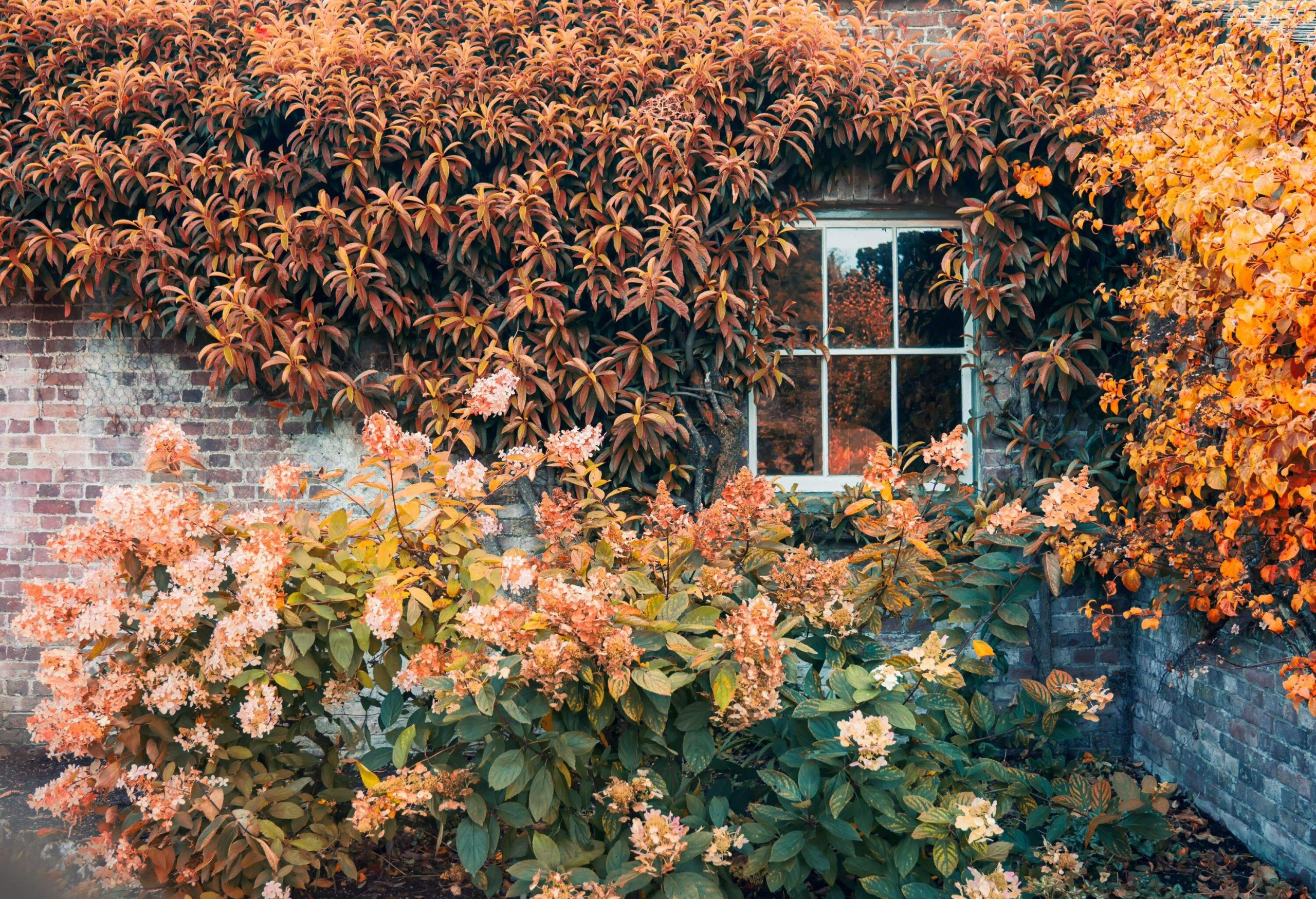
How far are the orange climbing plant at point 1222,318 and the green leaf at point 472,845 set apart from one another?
221cm

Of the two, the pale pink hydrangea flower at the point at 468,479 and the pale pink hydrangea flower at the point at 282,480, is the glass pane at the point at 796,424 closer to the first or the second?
the pale pink hydrangea flower at the point at 468,479

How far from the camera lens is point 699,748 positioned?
2338 millimetres

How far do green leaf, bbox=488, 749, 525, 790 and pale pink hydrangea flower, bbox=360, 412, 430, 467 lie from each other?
856mm

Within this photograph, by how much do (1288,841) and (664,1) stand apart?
4.21 m

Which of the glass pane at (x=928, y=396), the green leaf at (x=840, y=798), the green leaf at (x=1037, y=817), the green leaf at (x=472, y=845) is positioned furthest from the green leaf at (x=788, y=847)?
the glass pane at (x=928, y=396)

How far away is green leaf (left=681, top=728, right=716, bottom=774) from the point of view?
→ 91.0 inches

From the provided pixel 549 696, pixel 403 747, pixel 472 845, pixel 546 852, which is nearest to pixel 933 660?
→ pixel 549 696

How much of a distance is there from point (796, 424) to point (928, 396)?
68 cm

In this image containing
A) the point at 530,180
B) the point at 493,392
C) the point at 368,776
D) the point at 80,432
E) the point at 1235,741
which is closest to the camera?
the point at 368,776

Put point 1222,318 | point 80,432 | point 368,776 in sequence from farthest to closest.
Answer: point 80,432
point 1222,318
point 368,776

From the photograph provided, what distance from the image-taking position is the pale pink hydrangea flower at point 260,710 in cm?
238

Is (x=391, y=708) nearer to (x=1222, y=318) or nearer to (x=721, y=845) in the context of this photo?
(x=721, y=845)

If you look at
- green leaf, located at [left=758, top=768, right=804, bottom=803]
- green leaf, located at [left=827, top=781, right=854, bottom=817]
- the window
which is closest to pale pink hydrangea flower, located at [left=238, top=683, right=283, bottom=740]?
green leaf, located at [left=758, top=768, right=804, bottom=803]

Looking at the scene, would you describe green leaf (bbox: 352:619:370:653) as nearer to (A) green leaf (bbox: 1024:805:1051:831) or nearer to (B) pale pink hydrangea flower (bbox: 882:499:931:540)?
(B) pale pink hydrangea flower (bbox: 882:499:931:540)
